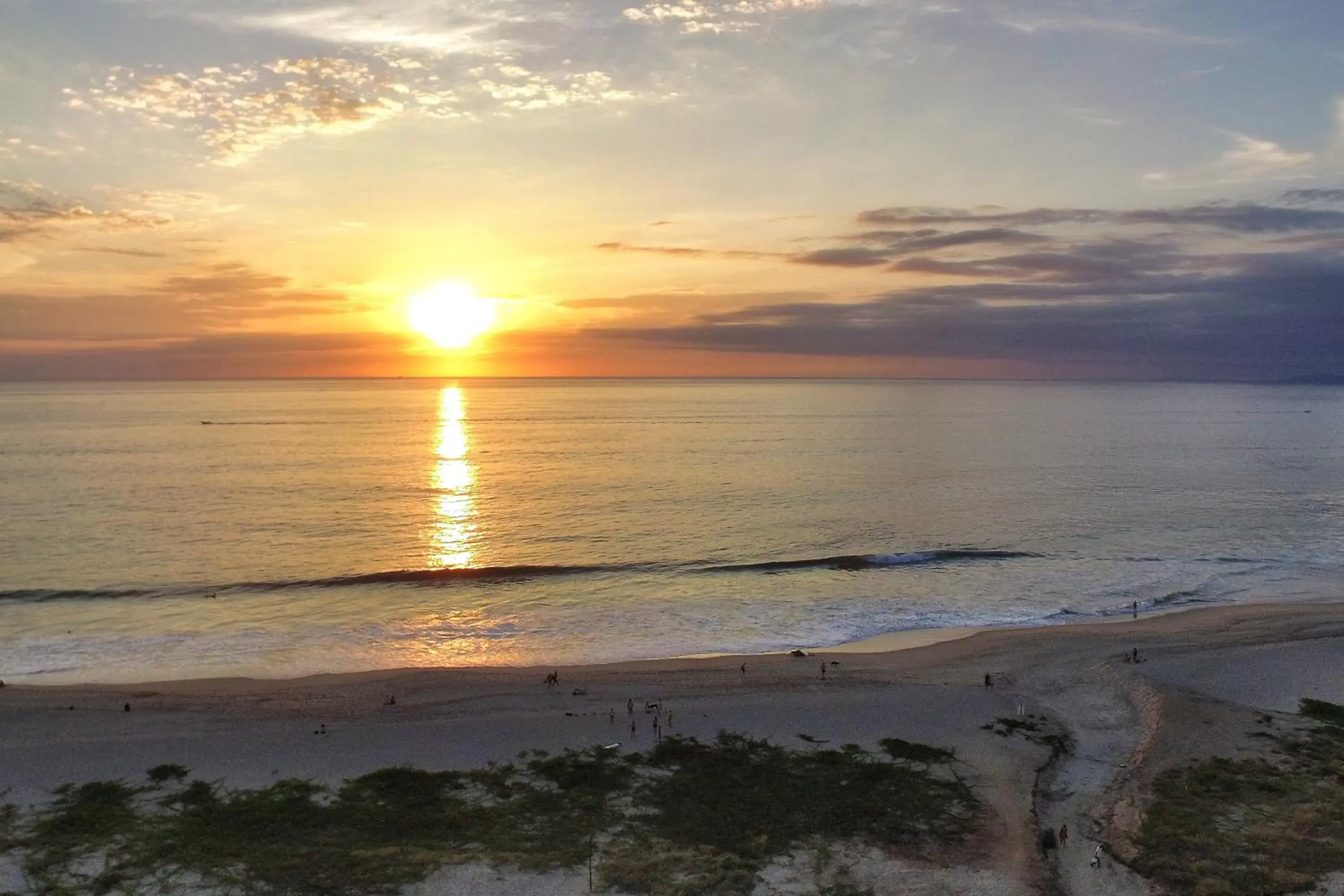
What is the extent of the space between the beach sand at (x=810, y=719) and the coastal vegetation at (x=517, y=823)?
0.74 meters

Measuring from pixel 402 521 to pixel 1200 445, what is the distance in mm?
118438

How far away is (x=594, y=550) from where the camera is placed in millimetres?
57062

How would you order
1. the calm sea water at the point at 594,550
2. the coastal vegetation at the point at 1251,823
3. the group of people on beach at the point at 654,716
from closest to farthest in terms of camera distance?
1. the coastal vegetation at the point at 1251,823
2. the group of people on beach at the point at 654,716
3. the calm sea water at the point at 594,550

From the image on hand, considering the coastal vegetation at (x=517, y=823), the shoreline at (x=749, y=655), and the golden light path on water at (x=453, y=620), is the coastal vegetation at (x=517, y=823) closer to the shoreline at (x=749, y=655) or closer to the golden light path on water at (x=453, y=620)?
the shoreline at (x=749, y=655)

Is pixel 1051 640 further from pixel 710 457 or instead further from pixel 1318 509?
pixel 710 457

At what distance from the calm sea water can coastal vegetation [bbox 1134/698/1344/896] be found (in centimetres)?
1745

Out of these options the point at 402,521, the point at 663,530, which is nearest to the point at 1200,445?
the point at 663,530

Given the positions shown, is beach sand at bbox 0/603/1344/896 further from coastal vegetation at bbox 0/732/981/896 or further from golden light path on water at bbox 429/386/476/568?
golden light path on water at bbox 429/386/476/568

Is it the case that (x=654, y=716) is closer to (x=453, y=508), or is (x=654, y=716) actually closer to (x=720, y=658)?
(x=720, y=658)

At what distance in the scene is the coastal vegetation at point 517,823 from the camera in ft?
62.4

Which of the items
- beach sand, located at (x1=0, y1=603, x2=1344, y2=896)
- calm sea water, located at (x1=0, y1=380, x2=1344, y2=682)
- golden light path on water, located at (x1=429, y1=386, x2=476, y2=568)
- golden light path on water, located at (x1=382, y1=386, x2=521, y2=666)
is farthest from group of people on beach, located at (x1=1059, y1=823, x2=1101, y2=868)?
golden light path on water, located at (x1=429, y1=386, x2=476, y2=568)

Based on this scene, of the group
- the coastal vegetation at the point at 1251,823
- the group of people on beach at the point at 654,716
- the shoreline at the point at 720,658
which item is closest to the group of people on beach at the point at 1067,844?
the coastal vegetation at the point at 1251,823

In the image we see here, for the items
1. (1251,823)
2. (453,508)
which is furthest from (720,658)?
(453,508)

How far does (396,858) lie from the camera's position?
19578 mm
